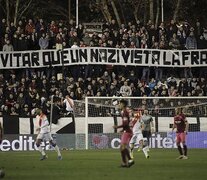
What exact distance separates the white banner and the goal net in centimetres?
402

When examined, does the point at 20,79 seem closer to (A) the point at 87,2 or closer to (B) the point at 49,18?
(A) the point at 87,2

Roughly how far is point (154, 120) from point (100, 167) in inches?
627

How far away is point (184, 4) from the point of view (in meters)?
68.4

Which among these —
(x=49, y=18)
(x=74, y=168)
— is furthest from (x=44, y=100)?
(x=49, y=18)

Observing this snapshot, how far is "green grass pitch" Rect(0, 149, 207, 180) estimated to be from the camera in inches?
1064

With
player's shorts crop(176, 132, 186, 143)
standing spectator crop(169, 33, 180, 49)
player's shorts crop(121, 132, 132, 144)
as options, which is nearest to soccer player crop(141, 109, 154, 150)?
player's shorts crop(176, 132, 186, 143)

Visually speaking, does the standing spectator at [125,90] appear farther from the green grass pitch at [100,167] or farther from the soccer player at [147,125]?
the green grass pitch at [100,167]

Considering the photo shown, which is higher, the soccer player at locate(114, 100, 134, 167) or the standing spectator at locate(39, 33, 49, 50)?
the standing spectator at locate(39, 33, 49, 50)

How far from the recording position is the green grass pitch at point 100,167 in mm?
27016

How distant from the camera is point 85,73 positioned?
50969 mm

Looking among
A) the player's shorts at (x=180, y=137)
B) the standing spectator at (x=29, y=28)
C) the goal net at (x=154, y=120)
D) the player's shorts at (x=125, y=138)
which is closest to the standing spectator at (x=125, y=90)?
the goal net at (x=154, y=120)

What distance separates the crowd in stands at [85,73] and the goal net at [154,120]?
4.15ft

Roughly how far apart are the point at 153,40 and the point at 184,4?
18792 millimetres

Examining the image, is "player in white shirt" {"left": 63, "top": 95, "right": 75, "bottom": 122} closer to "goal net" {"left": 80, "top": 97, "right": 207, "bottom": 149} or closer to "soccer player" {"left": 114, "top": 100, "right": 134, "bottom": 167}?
"goal net" {"left": 80, "top": 97, "right": 207, "bottom": 149}
